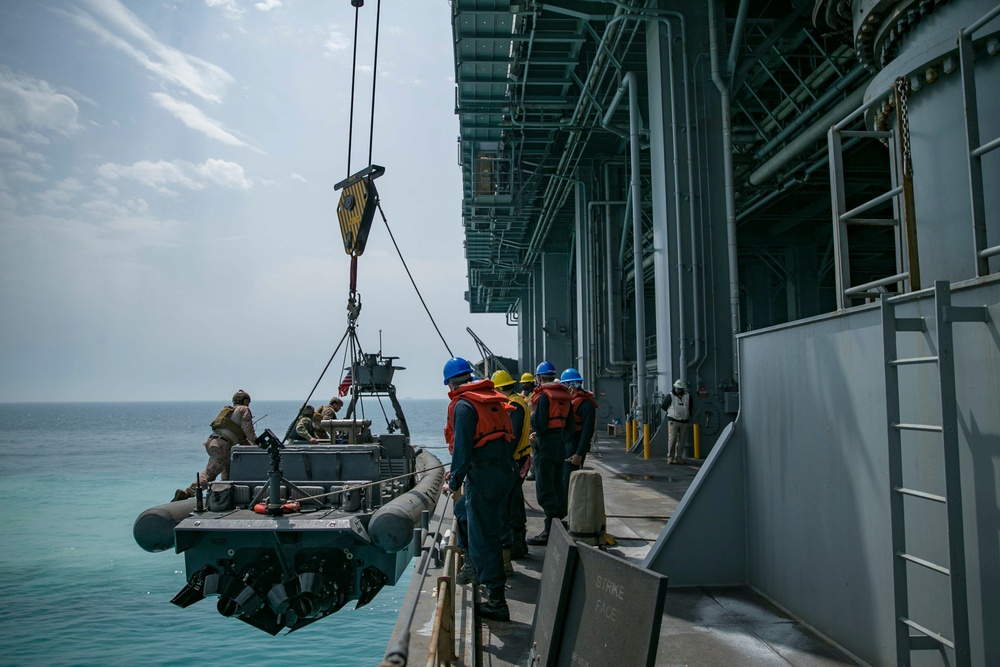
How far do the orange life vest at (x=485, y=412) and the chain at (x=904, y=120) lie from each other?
3.05m

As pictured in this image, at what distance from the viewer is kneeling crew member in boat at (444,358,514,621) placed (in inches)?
205

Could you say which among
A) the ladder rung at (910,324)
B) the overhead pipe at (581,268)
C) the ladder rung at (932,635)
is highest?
the overhead pipe at (581,268)

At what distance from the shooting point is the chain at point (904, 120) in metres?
4.05

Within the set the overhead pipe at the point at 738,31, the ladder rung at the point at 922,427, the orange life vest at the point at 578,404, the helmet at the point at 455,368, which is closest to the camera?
the ladder rung at the point at 922,427

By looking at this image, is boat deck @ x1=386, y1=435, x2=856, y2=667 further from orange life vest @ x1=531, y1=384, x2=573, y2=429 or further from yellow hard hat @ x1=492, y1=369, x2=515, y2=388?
yellow hard hat @ x1=492, y1=369, x2=515, y2=388

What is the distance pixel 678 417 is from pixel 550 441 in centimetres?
748

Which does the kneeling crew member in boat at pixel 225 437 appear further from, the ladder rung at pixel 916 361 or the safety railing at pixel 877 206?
the ladder rung at pixel 916 361

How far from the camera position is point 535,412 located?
7.40 meters

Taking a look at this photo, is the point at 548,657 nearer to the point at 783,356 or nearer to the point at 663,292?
the point at 783,356

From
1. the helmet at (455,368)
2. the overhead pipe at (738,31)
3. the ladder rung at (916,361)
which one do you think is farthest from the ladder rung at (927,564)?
the overhead pipe at (738,31)

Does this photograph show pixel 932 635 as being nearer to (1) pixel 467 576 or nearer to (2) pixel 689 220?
(1) pixel 467 576

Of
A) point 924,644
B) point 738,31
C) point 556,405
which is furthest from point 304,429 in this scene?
point 738,31

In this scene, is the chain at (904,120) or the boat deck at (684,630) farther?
the boat deck at (684,630)

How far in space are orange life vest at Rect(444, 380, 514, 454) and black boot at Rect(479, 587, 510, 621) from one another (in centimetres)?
105
